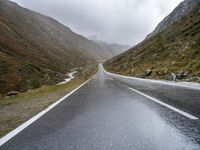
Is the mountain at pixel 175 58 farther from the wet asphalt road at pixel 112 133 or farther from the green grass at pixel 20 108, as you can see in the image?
the wet asphalt road at pixel 112 133

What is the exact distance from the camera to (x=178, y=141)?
415 centimetres

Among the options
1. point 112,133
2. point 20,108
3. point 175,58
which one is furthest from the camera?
point 175,58

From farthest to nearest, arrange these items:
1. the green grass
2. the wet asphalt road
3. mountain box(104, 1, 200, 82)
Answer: mountain box(104, 1, 200, 82), the green grass, the wet asphalt road

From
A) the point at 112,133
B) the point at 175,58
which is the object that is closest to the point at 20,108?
the point at 112,133

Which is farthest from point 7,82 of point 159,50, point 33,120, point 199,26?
point 33,120

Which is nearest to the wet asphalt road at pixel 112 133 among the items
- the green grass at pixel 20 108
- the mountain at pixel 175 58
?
the green grass at pixel 20 108

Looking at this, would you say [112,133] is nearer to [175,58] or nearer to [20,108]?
[20,108]

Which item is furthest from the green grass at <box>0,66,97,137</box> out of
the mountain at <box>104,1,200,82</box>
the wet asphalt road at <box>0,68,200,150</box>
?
the mountain at <box>104,1,200,82</box>

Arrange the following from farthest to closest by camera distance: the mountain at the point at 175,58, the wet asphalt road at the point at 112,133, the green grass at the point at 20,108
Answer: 1. the mountain at the point at 175,58
2. the green grass at the point at 20,108
3. the wet asphalt road at the point at 112,133

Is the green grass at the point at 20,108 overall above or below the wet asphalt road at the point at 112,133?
below

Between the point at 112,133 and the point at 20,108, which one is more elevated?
the point at 112,133

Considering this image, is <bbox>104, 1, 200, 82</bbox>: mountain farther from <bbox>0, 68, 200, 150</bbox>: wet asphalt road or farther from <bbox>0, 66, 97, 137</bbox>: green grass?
<bbox>0, 68, 200, 150</bbox>: wet asphalt road

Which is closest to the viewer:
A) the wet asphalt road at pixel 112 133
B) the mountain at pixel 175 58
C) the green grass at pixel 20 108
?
the wet asphalt road at pixel 112 133

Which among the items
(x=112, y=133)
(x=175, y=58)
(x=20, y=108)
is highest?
(x=175, y=58)
